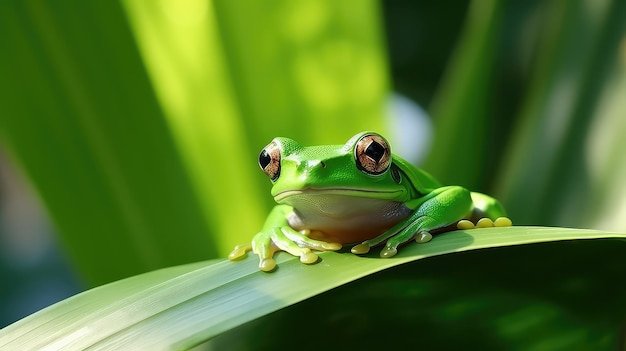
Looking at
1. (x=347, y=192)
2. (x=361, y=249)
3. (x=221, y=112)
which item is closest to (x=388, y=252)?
(x=361, y=249)

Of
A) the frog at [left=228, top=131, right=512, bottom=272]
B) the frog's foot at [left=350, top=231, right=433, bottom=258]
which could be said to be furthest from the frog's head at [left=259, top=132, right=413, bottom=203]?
the frog's foot at [left=350, top=231, right=433, bottom=258]

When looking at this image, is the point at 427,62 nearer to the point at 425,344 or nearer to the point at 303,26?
the point at 303,26

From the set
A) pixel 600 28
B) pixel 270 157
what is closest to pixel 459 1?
pixel 600 28

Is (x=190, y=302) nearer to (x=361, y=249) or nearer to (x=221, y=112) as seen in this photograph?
(x=361, y=249)

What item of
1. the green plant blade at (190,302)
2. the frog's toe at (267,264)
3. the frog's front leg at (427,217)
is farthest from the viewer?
the frog's front leg at (427,217)

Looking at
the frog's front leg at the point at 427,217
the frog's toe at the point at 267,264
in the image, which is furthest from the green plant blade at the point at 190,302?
the frog's front leg at the point at 427,217

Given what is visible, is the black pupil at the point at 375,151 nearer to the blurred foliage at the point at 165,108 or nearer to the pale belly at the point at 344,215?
the pale belly at the point at 344,215
